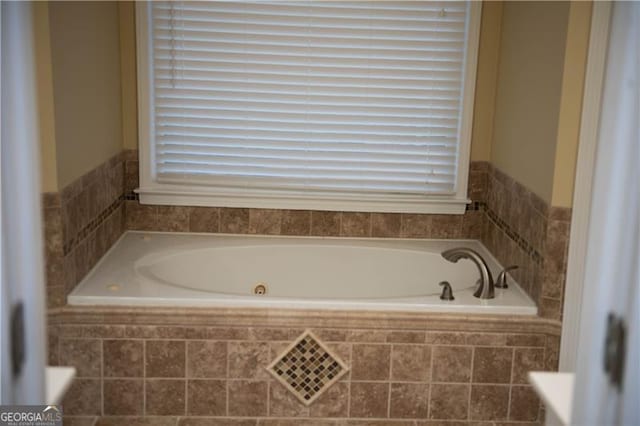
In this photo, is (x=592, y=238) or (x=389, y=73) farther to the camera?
(x=389, y=73)

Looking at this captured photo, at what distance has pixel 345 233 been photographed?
11.7ft

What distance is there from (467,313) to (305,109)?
51.5 inches

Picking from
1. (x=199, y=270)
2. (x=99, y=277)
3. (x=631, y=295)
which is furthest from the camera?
(x=199, y=270)

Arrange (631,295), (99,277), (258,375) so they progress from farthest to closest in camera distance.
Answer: (99,277)
(258,375)
(631,295)

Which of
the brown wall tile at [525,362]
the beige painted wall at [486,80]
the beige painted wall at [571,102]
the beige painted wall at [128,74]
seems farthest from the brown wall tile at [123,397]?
the beige painted wall at [486,80]

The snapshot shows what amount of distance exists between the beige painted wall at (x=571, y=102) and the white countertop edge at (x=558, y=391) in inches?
49.4

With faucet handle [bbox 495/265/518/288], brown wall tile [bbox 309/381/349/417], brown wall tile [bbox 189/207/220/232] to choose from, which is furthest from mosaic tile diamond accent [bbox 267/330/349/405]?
brown wall tile [bbox 189/207/220/232]

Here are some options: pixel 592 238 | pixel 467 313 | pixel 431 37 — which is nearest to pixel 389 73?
pixel 431 37

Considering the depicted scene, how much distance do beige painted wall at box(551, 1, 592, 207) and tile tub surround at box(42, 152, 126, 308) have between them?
1722 millimetres

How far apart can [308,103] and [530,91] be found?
1.05 m

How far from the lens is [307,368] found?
2.68m

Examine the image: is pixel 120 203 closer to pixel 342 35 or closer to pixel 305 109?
pixel 305 109

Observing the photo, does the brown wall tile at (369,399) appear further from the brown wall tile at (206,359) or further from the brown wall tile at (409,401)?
the brown wall tile at (206,359)

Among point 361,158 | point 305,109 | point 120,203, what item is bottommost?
point 120,203
